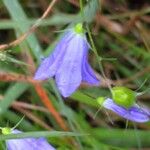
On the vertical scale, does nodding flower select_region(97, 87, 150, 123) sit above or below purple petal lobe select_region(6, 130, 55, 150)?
above

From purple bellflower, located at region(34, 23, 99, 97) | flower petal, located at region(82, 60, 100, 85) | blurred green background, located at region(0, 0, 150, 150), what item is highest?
purple bellflower, located at region(34, 23, 99, 97)

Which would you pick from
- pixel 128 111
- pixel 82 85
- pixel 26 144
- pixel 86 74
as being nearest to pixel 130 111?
pixel 128 111

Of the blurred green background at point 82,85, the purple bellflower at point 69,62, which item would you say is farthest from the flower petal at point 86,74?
the blurred green background at point 82,85

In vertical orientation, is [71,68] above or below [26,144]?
above

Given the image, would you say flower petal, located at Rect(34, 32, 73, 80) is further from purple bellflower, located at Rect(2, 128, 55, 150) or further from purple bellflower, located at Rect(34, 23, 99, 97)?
purple bellflower, located at Rect(2, 128, 55, 150)

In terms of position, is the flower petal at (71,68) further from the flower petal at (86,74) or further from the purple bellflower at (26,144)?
the purple bellflower at (26,144)

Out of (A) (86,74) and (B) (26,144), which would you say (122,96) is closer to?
(A) (86,74)

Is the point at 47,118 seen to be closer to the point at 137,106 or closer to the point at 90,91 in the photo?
the point at 90,91

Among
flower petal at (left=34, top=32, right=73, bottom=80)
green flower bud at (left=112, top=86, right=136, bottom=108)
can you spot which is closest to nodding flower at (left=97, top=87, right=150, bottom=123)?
green flower bud at (left=112, top=86, right=136, bottom=108)
